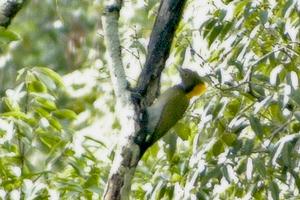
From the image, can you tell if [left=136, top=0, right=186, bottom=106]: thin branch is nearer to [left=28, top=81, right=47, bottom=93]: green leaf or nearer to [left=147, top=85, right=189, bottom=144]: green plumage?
[left=147, top=85, right=189, bottom=144]: green plumage

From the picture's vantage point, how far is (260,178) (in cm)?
196

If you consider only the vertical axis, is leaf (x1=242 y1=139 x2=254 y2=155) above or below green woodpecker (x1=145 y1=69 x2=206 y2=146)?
below

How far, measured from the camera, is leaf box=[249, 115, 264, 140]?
5.94 feet

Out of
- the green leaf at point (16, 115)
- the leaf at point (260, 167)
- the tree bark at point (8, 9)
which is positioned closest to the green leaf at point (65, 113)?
the green leaf at point (16, 115)

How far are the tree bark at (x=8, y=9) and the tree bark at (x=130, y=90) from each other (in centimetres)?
21

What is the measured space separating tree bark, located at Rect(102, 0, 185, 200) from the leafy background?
0.21ft

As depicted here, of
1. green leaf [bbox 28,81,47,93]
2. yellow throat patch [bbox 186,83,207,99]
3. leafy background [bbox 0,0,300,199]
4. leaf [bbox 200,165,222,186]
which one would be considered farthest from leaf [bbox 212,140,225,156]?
green leaf [bbox 28,81,47,93]

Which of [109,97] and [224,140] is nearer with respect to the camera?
[224,140]

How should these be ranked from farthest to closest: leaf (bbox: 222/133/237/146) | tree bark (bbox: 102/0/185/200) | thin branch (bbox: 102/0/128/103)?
leaf (bbox: 222/133/237/146) → thin branch (bbox: 102/0/128/103) → tree bark (bbox: 102/0/185/200)

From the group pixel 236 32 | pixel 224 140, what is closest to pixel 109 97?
pixel 236 32

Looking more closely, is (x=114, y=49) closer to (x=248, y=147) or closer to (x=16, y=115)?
(x=16, y=115)

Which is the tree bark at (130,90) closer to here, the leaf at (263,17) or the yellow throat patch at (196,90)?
the yellow throat patch at (196,90)

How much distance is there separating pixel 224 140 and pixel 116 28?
406 millimetres

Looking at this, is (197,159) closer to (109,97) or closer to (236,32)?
(236,32)
